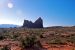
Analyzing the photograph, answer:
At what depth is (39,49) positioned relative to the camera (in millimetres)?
17953

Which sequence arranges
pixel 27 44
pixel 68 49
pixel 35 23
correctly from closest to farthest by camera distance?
pixel 68 49
pixel 27 44
pixel 35 23

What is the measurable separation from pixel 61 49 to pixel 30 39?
3.97 m

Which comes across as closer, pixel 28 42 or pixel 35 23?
pixel 28 42

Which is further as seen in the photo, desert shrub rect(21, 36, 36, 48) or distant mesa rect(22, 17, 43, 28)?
distant mesa rect(22, 17, 43, 28)

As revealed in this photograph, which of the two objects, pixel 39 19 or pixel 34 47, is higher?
pixel 39 19

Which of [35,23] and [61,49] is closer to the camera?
[61,49]

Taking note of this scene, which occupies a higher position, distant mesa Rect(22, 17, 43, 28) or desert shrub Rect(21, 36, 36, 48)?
distant mesa Rect(22, 17, 43, 28)

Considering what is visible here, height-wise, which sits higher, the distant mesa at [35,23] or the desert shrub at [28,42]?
the distant mesa at [35,23]

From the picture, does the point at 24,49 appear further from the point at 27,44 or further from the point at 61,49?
the point at 61,49

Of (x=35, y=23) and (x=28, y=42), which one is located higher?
(x=35, y=23)

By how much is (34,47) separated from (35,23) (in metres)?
72.5

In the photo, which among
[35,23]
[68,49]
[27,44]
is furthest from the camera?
[35,23]

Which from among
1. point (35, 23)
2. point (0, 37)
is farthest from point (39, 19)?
point (0, 37)

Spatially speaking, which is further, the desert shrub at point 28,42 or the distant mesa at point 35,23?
the distant mesa at point 35,23
